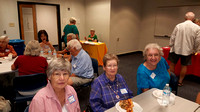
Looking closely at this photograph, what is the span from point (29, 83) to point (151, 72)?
1678 millimetres

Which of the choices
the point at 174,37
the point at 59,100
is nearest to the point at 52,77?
the point at 59,100

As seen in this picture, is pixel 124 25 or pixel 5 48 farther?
pixel 124 25

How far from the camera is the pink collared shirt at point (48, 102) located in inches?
46.8

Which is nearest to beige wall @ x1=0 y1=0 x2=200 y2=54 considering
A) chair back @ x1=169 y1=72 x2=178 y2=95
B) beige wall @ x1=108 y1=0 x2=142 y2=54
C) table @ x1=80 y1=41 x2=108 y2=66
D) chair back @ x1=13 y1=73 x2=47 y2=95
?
beige wall @ x1=108 y1=0 x2=142 y2=54

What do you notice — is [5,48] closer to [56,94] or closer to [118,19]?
[56,94]

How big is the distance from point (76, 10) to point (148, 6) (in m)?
3.66

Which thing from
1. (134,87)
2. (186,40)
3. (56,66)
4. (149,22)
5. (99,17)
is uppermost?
(99,17)

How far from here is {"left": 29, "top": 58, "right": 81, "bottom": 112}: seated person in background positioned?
3.94 feet

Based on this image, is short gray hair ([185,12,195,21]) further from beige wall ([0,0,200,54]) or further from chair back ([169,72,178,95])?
beige wall ([0,0,200,54])

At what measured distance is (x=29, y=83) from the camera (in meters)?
2.01

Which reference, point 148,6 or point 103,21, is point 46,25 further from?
point 148,6

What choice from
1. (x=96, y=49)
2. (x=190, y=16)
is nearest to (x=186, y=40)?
(x=190, y=16)

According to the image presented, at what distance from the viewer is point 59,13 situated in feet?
21.1

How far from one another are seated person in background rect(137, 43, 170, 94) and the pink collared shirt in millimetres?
946
